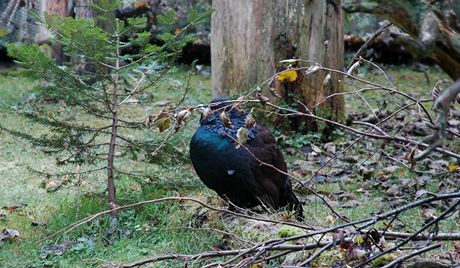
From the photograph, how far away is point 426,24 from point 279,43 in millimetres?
5755

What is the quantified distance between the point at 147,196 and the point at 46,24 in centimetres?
151

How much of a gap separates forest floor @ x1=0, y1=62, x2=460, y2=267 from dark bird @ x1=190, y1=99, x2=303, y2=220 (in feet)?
0.77

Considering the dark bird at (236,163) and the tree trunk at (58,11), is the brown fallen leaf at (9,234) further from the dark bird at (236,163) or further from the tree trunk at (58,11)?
the tree trunk at (58,11)

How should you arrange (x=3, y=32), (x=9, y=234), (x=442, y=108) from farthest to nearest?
(x=3, y=32), (x=9, y=234), (x=442, y=108)

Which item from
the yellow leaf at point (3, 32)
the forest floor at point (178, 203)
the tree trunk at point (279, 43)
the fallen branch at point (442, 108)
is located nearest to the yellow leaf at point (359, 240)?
the forest floor at point (178, 203)

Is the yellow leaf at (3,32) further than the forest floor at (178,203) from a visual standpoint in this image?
Yes

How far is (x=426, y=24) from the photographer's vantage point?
8.90 ft

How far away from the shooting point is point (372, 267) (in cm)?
425

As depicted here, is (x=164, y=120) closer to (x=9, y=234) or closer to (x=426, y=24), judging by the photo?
(x=426, y=24)

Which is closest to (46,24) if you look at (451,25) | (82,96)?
(82,96)

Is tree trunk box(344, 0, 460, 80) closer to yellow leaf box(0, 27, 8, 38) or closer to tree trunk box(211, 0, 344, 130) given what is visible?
tree trunk box(211, 0, 344, 130)

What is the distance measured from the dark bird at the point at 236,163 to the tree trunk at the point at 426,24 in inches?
97.2

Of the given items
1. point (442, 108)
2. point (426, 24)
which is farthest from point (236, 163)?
point (442, 108)

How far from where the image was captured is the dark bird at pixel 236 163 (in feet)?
18.0
